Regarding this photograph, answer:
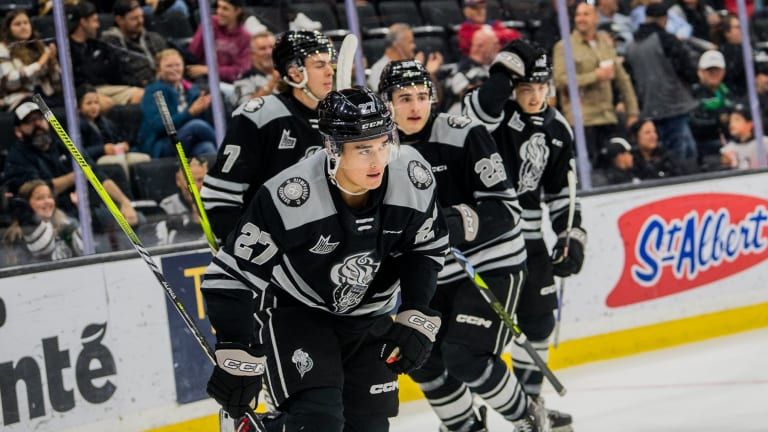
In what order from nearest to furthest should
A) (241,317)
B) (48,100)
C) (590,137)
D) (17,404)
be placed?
(241,317) < (17,404) < (48,100) < (590,137)

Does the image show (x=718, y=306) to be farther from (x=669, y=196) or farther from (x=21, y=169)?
(x=21, y=169)

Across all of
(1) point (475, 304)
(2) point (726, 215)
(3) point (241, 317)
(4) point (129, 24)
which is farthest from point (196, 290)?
(2) point (726, 215)

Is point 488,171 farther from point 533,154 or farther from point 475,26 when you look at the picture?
point 475,26

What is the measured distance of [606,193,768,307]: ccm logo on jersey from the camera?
630cm

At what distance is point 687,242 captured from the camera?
6551 mm

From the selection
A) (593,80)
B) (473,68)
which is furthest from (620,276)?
(473,68)

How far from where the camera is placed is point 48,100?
186 inches

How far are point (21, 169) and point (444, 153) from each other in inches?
68.4

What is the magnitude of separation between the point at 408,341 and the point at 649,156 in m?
3.87

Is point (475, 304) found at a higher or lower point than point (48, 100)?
lower

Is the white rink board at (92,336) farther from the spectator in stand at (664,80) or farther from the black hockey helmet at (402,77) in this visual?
the spectator in stand at (664,80)

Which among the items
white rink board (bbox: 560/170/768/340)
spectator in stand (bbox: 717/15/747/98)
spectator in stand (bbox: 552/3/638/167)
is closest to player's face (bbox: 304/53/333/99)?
white rink board (bbox: 560/170/768/340)

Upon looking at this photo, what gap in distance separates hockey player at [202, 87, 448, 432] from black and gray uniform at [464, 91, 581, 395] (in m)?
1.25

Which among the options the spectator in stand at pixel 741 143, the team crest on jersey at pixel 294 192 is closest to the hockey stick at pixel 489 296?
the team crest on jersey at pixel 294 192
